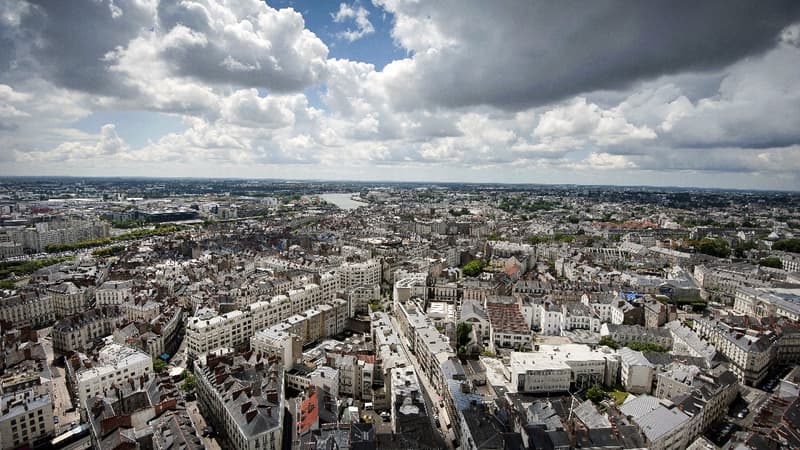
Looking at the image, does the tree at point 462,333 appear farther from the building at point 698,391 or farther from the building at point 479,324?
the building at point 698,391

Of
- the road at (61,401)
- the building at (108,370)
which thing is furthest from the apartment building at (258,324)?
the road at (61,401)

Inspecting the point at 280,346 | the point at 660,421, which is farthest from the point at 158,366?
the point at 660,421

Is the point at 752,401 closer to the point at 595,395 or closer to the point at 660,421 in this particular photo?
the point at 595,395

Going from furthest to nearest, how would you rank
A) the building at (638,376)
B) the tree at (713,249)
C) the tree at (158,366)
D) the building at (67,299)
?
the tree at (713,249)
the building at (67,299)
the tree at (158,366)
the building at (638,376)

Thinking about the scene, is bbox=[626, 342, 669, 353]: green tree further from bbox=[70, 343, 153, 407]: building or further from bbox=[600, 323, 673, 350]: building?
bbox=[70, 343, 153, 407]: building

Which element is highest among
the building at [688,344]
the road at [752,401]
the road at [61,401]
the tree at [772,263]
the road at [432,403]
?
the tree at [772,263]

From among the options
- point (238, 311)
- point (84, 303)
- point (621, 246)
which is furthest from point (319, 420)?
point (621, 246)

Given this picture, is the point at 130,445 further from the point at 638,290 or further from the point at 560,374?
Result: the point at 638,290
